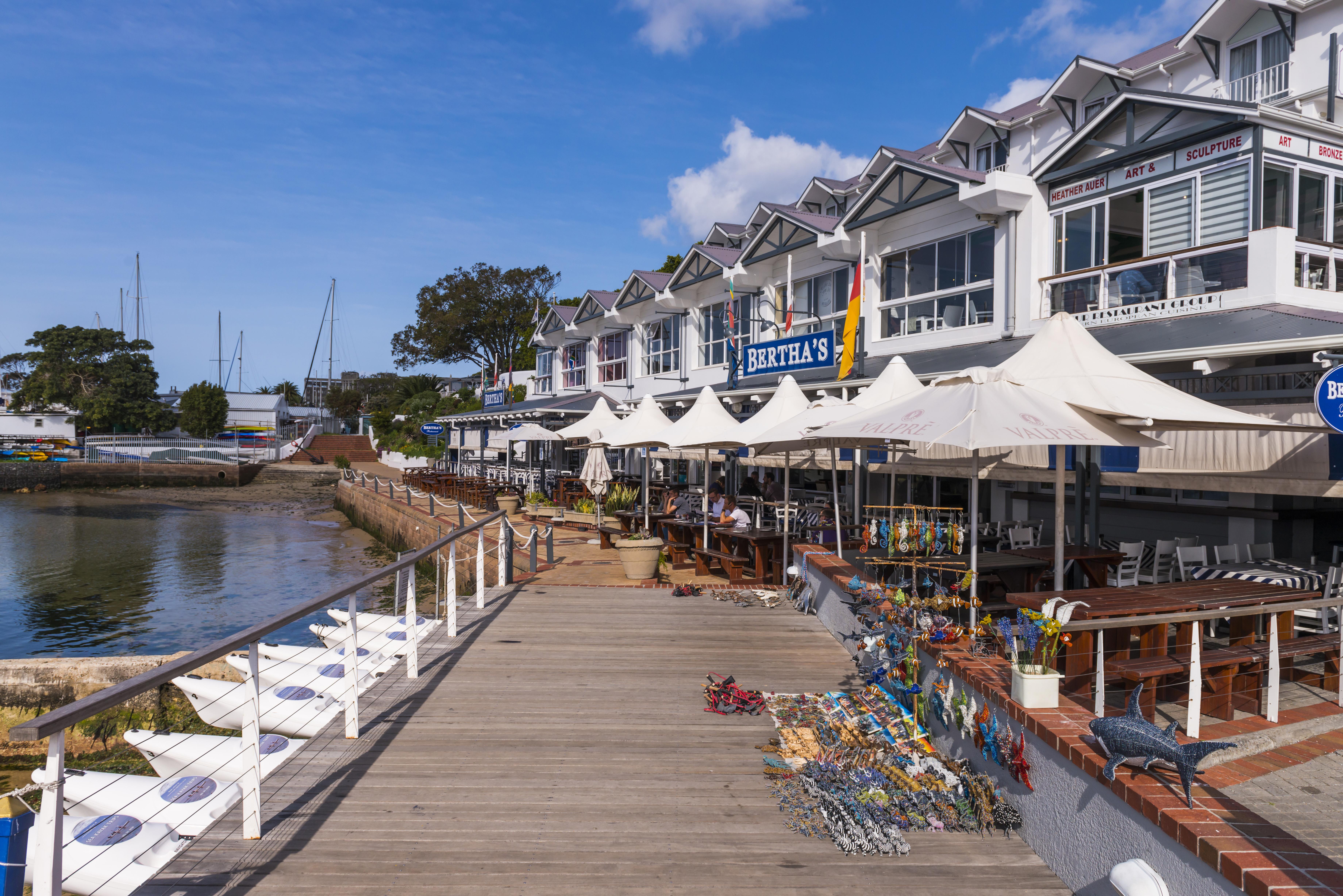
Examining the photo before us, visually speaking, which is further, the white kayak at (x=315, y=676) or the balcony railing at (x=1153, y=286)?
the balcony railing at (x=1153, y=286)

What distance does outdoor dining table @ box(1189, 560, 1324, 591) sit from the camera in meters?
7.39

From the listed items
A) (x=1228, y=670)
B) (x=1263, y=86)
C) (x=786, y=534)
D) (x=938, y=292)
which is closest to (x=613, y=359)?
(x=938, y=292)

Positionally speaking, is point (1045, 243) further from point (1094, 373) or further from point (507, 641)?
point (507, 641)

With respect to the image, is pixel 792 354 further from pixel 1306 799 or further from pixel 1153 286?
pixel 1306 799

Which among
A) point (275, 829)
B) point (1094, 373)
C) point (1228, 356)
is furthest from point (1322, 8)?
point (275, 829)

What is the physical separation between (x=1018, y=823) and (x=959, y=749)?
87 centimetres

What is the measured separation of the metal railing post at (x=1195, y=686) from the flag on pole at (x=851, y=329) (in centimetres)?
1159

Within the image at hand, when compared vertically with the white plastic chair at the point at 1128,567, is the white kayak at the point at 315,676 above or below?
below

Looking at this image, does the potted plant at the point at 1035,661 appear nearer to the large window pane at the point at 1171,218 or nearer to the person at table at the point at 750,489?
the large window pane at the point at 1171,218

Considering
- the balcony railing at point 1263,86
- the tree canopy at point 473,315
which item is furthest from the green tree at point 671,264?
the balcony railing at point 1263,86

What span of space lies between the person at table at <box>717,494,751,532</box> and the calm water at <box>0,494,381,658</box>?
333 inches

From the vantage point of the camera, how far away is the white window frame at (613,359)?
3092 cm

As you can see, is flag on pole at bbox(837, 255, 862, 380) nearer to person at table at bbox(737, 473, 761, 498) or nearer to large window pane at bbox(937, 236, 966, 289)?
large window pane at bbox(937, 236, 966, 289)

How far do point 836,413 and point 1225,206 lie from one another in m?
6.97
